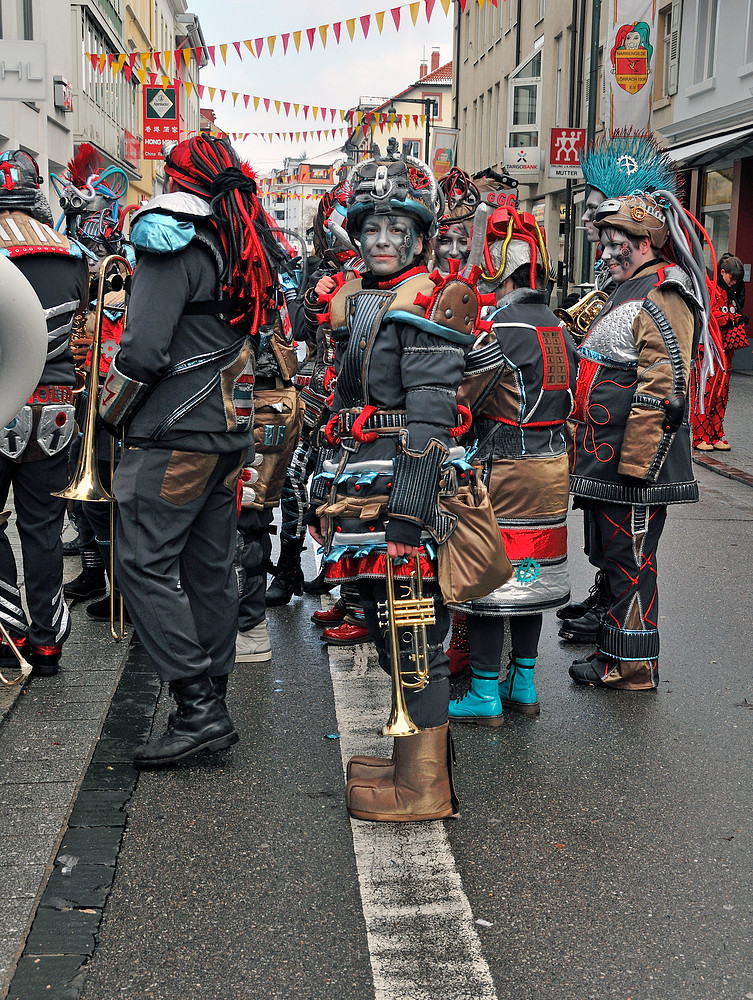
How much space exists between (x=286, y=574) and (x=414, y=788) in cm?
284

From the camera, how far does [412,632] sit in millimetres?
3447

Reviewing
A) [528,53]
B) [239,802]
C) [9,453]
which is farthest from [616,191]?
[528,53]

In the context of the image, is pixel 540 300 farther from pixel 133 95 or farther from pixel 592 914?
pixel 133 95

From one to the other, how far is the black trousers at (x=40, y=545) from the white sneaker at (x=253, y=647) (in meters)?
0.78

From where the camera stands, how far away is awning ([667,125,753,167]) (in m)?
18.5

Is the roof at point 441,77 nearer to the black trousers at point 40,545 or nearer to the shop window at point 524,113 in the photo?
the shop window at point 524,113

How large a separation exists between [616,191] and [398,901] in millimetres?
3565

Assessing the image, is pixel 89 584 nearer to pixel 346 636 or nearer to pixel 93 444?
pixel 346 636

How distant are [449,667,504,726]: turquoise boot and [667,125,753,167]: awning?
49.3 ft

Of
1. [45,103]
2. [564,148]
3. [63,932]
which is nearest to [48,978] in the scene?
[63,932]

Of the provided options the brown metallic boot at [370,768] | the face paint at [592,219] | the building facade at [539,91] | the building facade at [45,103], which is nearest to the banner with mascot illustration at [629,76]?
the building facade at [539,91]

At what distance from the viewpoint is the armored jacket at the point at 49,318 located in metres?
4.55

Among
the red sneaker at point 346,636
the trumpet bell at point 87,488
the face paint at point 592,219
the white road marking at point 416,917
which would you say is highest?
the face paint at point 592,219

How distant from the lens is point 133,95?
1617 inches
